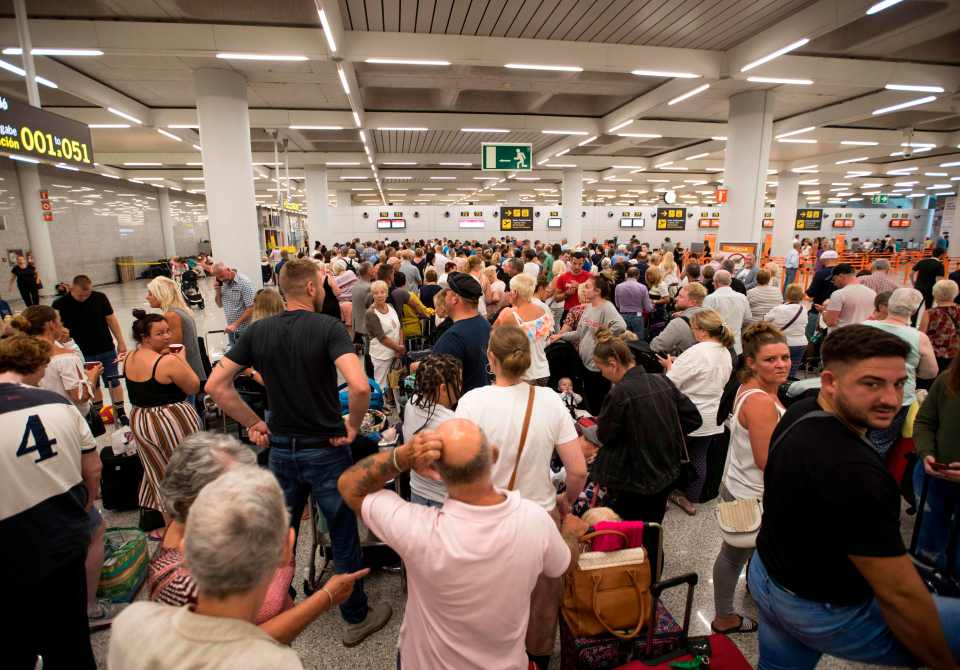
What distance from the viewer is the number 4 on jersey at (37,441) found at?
75.1 inches

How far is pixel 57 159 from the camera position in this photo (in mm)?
5410

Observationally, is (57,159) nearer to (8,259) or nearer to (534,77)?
(534,77)

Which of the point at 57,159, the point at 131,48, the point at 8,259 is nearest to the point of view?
the point at 57,159

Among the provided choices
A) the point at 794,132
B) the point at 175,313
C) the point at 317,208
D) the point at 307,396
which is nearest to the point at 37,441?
the point at 307,396

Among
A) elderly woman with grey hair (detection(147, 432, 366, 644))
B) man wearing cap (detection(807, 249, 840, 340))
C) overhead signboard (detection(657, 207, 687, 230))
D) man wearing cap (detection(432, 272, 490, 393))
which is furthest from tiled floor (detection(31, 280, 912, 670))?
overhead signboard (detection(657, 207, 687, 230))

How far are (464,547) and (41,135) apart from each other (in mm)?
6626

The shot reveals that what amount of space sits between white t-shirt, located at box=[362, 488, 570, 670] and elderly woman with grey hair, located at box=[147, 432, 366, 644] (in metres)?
0.33

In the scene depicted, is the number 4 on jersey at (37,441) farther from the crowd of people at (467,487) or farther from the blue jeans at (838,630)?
the blue jeans at (838,630)

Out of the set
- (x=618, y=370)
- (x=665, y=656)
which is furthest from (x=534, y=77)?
(x=665, y=656)

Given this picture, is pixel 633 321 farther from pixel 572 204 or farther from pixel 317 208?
pixel 317 208

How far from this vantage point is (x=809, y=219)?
2891 cm

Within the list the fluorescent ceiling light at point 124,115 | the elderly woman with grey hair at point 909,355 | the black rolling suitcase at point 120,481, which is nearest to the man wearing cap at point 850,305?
the elderly woman with grey hair at point 909,355

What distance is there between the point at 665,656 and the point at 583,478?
835 mm

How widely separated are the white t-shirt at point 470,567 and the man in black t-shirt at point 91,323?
5440 mm
